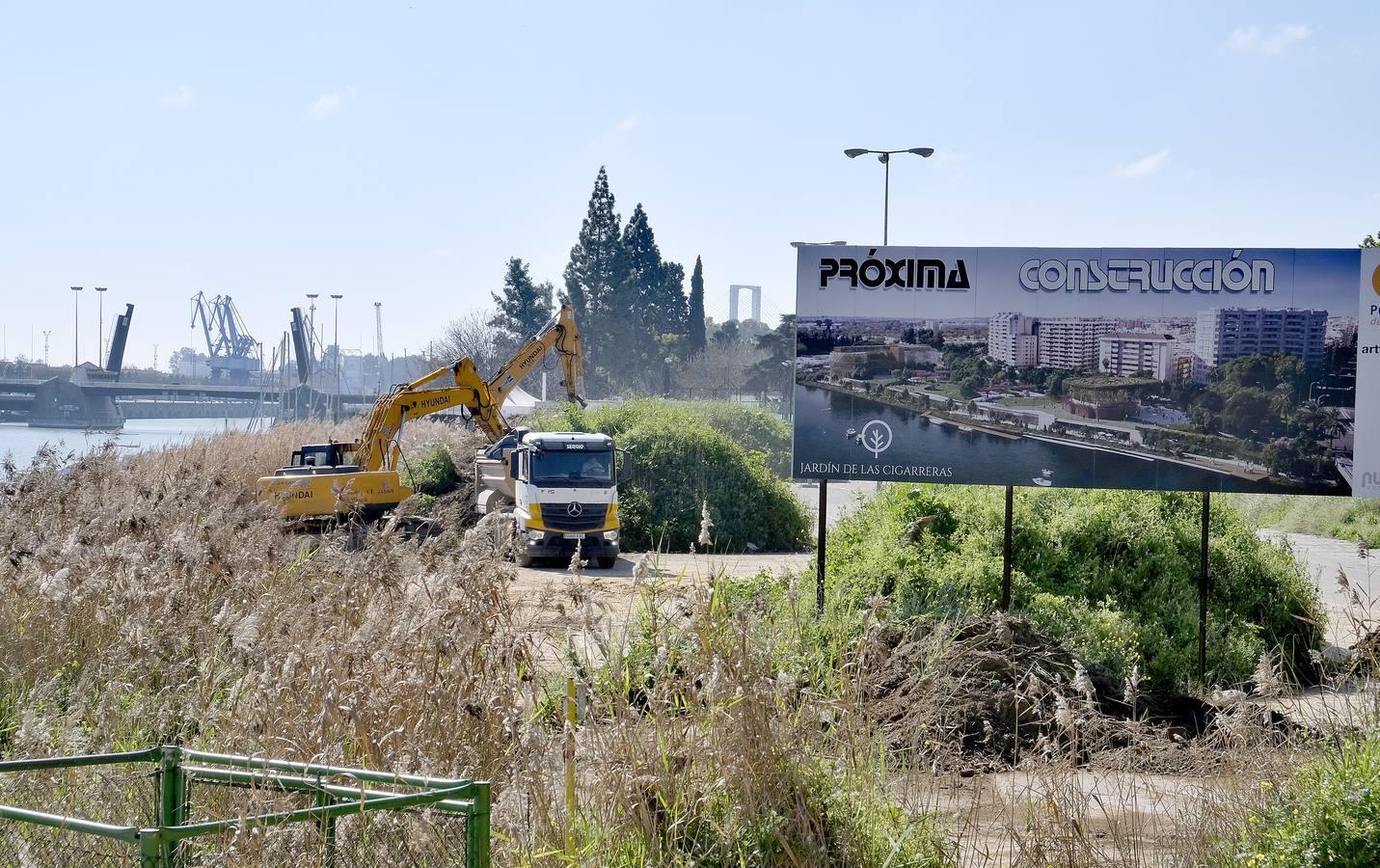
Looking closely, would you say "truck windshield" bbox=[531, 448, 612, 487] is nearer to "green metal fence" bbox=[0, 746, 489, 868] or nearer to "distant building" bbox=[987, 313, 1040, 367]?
"distant building" bbox=[987, 313, 1040, 367]

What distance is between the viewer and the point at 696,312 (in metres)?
80.8

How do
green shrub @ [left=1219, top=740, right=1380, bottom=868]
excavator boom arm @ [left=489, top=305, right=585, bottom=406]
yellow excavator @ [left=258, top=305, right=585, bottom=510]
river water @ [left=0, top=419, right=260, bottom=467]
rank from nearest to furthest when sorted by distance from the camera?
green shrub @ [left=1219, top=740, right=1380, bottom=868], river water @ [left=0, top=419, right=260, bottom=467], yellow excavator @ [left=258, top=305, right=585, bottom=510], excavator boom arm @ [left=489, top=305, right=585, bottom=406]

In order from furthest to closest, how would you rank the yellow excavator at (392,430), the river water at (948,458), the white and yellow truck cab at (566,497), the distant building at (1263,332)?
the yellow excavator at (392,430)
the white and yellow truck cab at (566,497)
the river water at (948,458)
the distant building at (1263,332)

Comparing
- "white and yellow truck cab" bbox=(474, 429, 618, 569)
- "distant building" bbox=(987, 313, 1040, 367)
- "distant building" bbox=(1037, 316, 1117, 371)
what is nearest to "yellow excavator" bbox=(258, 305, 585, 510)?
"white and yellow truck cab" bbox=(474, 429, 618, 569)

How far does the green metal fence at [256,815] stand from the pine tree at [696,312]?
2907 inches

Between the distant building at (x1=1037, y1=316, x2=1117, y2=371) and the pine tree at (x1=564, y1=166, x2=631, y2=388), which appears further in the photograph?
the pine tree at (x1=564, y1=166, x2=631, y2=388)

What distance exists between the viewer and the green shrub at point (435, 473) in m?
29.9

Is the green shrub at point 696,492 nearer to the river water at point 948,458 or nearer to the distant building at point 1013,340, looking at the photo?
the river water at point 948,458

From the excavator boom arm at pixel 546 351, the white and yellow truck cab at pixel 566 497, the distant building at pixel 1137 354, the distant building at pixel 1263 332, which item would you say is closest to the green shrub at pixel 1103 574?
the distant building at pixel 1137 354

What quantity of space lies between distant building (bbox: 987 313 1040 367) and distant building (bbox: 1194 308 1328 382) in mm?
1485

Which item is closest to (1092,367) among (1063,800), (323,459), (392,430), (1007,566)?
(1007,566)

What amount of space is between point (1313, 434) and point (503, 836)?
9213 millimetres

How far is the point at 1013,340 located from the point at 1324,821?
7.23m

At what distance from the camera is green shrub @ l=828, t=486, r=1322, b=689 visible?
11.1 meters
